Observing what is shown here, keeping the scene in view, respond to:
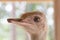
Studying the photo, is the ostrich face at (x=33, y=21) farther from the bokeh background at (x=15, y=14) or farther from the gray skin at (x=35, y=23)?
the bokeh background at (x=15, y=14)

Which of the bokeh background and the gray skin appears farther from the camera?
the bokeh background

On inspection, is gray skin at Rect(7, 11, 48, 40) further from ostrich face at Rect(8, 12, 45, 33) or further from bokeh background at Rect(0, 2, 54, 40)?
bokeh background at Rect(0, 2, 54, 40)

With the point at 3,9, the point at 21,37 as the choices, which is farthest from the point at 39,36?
the point at 3,9

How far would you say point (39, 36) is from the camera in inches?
40.5

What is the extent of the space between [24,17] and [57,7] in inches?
8.2

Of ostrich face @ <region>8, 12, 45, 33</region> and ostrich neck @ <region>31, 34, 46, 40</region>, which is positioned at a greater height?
ostrich face @ <region>8, 12, 45, 33</region>

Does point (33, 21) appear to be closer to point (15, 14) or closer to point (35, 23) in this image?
point (35, 23)

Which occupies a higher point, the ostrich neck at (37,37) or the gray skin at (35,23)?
the gray skin at (35,23)

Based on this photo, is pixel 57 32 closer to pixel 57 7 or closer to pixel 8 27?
pixel 57 7

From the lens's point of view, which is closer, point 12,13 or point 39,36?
point 39,36

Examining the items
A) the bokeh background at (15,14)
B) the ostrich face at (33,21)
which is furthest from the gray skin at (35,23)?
the bokeh background at (15,14)

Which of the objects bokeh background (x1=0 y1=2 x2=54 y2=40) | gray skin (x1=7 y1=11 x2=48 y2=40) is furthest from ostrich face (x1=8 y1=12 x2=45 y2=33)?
bokeh background (x1=0 y1=2 x2=54 y2=40)

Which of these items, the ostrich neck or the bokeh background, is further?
the bokeh background

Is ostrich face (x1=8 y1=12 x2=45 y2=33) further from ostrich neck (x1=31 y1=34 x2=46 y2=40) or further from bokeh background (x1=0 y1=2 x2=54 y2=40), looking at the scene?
bokeh background (x1=0 y1=2 x2=54 y2=40)
